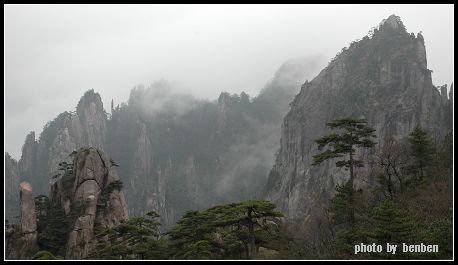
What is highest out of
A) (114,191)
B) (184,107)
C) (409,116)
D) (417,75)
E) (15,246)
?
Answer: (184,107)

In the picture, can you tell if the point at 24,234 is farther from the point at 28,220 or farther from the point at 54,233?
the point at 54,233

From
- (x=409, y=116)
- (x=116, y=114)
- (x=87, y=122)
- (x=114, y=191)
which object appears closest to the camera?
(x=114, y=191)

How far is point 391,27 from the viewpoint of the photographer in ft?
357

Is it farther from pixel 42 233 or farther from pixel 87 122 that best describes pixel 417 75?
pixel 87 122

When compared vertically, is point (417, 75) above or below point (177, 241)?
above

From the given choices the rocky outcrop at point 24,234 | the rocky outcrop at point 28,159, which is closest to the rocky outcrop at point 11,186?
the rocky outcrop at point 28,159

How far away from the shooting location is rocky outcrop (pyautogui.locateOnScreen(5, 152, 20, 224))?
4373 inches

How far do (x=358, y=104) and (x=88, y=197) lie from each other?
73.1 meters

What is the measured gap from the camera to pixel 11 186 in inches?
4924

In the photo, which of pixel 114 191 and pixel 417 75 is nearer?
pixel 114 191

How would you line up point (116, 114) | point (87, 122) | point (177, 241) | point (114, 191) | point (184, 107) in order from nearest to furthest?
point (177, 241) < point (114, 191) < point (87, 122) < point (116, 114) < point (184, 107)

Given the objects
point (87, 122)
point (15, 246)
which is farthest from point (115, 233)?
point (87, 122)

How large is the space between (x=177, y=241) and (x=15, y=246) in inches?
661

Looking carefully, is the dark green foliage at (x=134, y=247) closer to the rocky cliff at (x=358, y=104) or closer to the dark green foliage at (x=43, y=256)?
the dark green foliage at (x=43, y=256)
